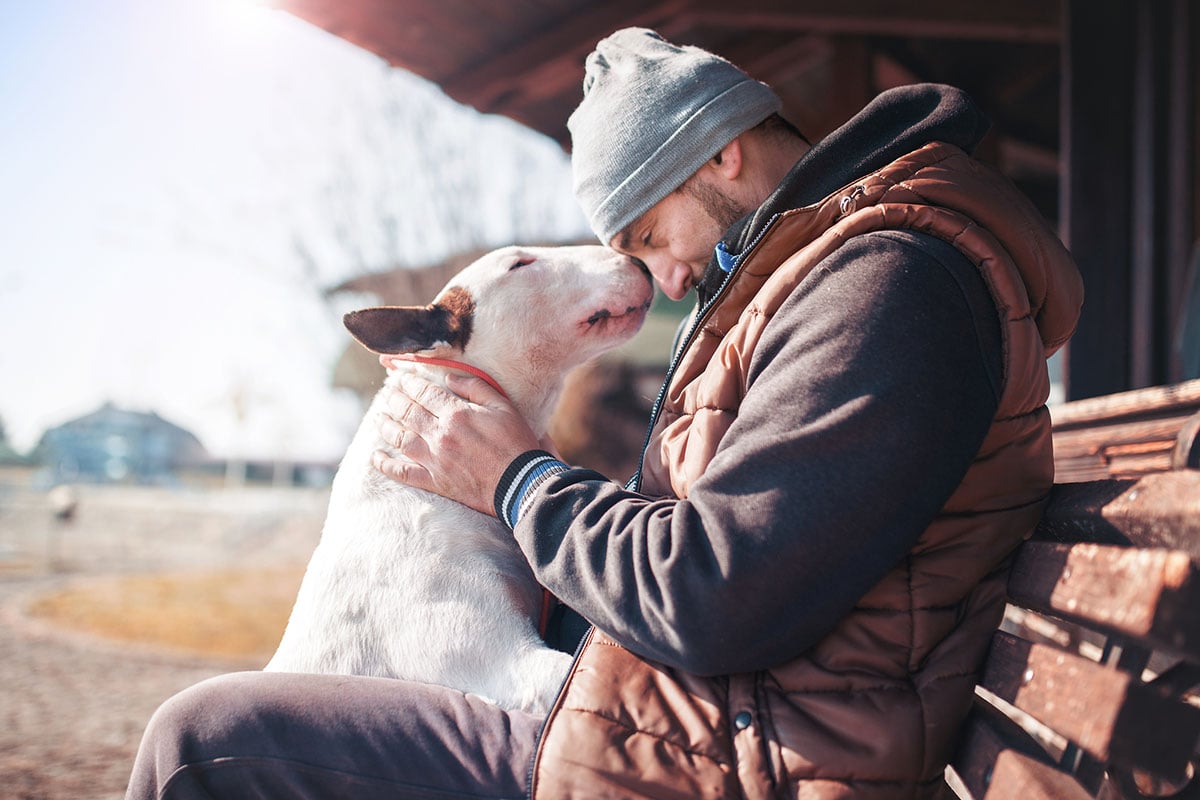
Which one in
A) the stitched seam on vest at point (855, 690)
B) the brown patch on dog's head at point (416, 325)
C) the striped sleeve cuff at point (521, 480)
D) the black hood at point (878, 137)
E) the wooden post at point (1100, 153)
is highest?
the wooden post at point (1100, 153)

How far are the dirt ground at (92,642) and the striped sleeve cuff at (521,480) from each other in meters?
3.36

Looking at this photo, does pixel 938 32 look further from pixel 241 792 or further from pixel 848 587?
pixel 241 792

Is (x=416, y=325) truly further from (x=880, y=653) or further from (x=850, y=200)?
(x=880, y=653)

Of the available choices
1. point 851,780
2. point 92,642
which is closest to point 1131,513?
point 851,780

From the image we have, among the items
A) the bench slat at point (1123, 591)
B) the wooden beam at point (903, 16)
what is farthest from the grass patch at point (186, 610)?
the bench slat at point (1123, 591)

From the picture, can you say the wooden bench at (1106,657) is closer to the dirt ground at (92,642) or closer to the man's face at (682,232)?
the man's face at (682,232)

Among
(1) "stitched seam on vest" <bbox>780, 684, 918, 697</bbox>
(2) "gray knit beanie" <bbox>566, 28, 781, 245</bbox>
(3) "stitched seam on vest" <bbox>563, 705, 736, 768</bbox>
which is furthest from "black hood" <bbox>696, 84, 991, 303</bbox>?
(3) "stitched seam on vest" <bbox>563, 705, 736, 768</bbox>

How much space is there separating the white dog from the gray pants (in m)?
0.20

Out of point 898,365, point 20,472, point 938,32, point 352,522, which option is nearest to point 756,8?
point 938,32

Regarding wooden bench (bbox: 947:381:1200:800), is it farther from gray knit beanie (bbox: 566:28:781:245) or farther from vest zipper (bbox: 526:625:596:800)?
gray knit beanie (bbox: 566:28:781:245)

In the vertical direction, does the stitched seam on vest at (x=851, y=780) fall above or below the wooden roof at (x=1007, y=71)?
below

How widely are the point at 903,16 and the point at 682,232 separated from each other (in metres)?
3.18

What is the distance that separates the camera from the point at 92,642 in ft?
24.2

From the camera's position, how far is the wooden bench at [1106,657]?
856 millimetres
